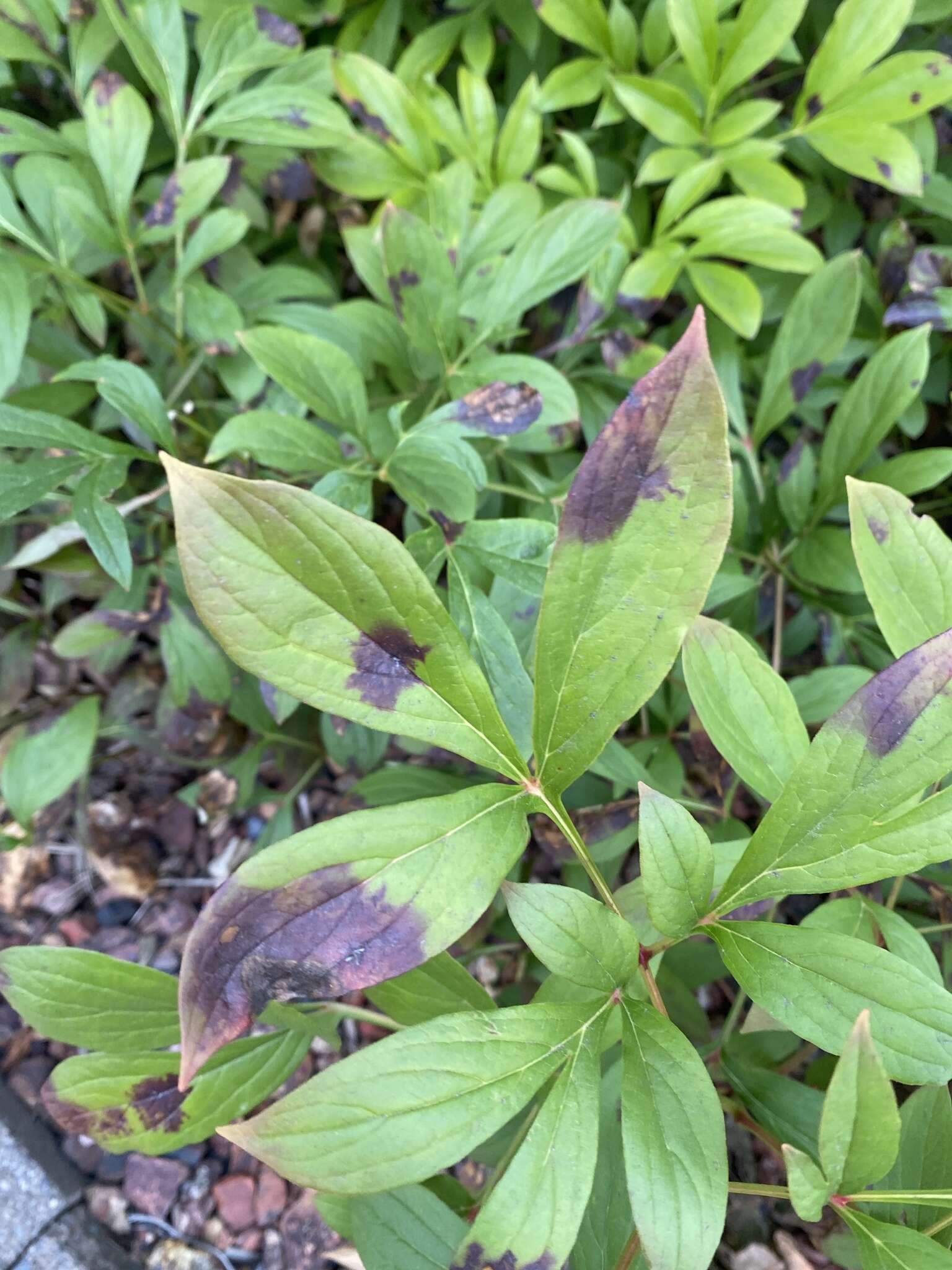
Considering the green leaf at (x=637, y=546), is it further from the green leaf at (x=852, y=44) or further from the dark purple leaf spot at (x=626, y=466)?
the green leaf at (x=852, y=44)

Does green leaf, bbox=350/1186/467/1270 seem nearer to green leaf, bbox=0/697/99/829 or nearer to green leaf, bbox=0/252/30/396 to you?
green leaf, bbox=0/697/99/829

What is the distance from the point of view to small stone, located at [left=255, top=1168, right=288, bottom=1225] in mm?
1154

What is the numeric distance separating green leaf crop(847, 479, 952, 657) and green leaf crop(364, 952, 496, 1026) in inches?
18.2

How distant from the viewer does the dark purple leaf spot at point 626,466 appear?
46 centimetres

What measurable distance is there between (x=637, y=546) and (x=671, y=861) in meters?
0.21

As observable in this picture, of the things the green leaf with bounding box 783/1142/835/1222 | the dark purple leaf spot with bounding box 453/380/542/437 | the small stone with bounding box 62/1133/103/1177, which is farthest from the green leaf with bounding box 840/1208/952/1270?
the small stone with bounding box 62/1133/103/1177

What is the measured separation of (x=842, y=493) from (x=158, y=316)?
3.26ft

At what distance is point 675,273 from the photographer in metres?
1.09

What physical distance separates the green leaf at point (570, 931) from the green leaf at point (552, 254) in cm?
68

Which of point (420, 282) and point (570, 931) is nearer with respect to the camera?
point (570, 931)

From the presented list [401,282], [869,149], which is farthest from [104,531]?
[869,149]

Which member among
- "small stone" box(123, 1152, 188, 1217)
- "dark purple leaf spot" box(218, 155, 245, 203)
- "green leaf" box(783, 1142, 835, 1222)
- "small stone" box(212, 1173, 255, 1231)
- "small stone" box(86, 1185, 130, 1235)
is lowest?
"small stone" box(86, 1185, 130, 1235)

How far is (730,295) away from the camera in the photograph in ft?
3.54

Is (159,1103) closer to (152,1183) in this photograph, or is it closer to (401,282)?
(152,1183)
